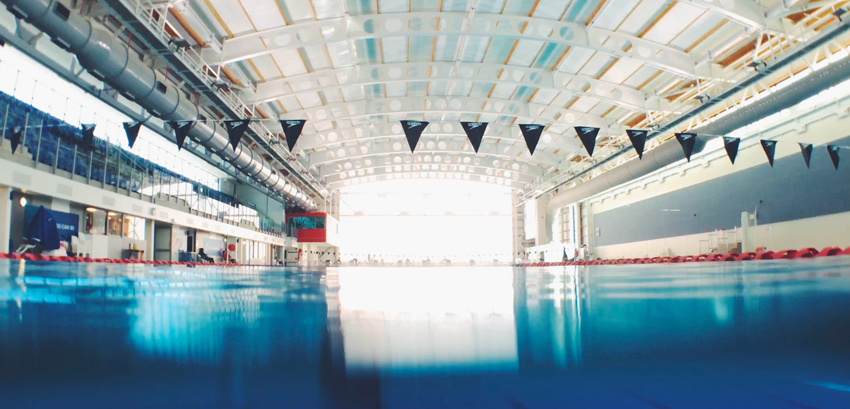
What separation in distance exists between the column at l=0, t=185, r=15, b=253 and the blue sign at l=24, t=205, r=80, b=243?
0.68m

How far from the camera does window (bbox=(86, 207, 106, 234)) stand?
1567 cm

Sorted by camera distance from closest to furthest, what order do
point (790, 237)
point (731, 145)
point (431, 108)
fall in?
point (731, 145) < point (790, 237) < point (431, 108)

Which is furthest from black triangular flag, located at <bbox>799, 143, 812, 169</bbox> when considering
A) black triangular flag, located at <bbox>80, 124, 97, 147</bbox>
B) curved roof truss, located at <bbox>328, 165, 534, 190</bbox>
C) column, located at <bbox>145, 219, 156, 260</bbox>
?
column, located at <bbox>145, 219, 156, 260</bbox>

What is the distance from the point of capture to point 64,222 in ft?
47.0

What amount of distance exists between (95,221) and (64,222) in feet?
5.43

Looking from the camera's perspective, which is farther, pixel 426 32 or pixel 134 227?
pixel 134 227

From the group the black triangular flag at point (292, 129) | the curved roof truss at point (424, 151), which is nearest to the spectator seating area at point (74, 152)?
the black triangular flag at point (292, 129)

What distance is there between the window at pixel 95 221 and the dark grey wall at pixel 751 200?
24716 millimetres

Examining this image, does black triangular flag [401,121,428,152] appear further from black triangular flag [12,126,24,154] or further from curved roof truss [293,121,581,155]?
black triangular flag [12,126,24,154]

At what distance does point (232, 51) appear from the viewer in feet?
44.6

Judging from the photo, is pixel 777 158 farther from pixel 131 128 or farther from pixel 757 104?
pixel 131 128

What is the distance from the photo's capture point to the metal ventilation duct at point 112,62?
8055 mm

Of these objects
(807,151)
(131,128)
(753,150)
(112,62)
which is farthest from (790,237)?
(131,128)

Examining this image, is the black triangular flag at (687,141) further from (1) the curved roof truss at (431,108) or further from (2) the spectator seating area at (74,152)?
(2) the spectator seating area at (74,152)
